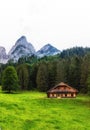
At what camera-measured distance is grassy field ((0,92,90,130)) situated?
63344 mm

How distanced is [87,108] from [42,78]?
5778cm

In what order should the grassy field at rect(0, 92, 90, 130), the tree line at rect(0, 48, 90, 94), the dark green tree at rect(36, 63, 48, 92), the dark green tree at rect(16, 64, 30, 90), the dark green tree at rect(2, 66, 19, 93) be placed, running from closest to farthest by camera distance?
1. the grassy field at rect(0, 92, 90, 130)
2. the dark green tree at rect(2, 66, 19, 93)
3. the tree line at rect(0, 48, 90, 94)
4. the dark green tree at rect(36, 63, 48, 92)
5. the dark green tree at rect(16, 64, 30, 90)

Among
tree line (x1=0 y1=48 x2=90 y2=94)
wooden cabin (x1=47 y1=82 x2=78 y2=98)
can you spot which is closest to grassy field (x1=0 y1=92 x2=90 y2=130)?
wooden cabin (x1=47 y1=82 x2=78 y2=98)

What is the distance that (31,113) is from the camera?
7450cm

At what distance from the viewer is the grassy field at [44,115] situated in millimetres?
63344

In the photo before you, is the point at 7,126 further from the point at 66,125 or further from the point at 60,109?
the point at 60,109

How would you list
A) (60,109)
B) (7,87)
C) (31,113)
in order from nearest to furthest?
(31,113)
(60,109)
(7,87)

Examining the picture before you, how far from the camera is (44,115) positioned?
239 ft

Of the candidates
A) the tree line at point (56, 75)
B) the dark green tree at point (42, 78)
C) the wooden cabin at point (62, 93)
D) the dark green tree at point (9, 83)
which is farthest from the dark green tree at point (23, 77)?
the wooden cabin at point (62, 93)

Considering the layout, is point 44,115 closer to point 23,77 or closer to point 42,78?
point 42,78

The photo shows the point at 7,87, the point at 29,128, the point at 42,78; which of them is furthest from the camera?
the point at 42,78

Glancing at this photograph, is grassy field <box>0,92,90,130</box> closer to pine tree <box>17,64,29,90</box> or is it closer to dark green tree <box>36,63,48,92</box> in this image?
dark green tree <box>36,63,48,92</box>

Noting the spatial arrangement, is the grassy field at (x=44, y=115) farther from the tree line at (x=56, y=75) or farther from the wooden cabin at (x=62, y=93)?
the tree line at (x=56, y=75)

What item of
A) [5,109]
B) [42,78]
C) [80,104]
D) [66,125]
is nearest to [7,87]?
[42,78]
